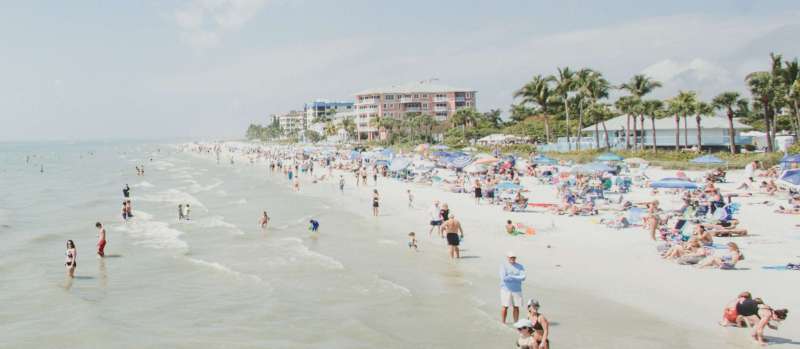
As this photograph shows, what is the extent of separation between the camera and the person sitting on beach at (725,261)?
1524 centimetres

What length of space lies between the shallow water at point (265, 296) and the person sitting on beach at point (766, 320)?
57cm

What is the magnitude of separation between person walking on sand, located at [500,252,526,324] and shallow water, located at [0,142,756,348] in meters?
0.49

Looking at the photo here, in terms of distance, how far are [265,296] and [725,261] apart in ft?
35.1

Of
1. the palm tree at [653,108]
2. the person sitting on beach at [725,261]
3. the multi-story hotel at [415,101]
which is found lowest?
the person sitting on beach at [725,261]

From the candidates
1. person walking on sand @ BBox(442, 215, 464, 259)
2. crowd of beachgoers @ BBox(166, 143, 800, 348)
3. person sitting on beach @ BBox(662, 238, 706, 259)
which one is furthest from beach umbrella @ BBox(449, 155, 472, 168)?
person sitting on beach @ BBox(662, 238, 706, 259)

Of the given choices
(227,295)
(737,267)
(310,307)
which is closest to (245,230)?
(227,295)

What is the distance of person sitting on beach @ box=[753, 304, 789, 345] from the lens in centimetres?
1041

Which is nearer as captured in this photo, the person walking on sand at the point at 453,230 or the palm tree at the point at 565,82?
the person walking on sand at the point at 453,230

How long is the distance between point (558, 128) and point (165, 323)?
72829 millimetres

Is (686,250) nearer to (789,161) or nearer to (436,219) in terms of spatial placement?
(436,219)

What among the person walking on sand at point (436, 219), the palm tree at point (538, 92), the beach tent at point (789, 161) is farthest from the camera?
the palm tree at point (538, 92)

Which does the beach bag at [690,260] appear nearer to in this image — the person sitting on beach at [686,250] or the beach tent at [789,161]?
the person sitting on beach at [686,250]

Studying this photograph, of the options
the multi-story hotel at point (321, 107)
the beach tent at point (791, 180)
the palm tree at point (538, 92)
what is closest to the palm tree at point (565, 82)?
the palm tree at point (538, 92)

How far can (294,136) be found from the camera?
188m
